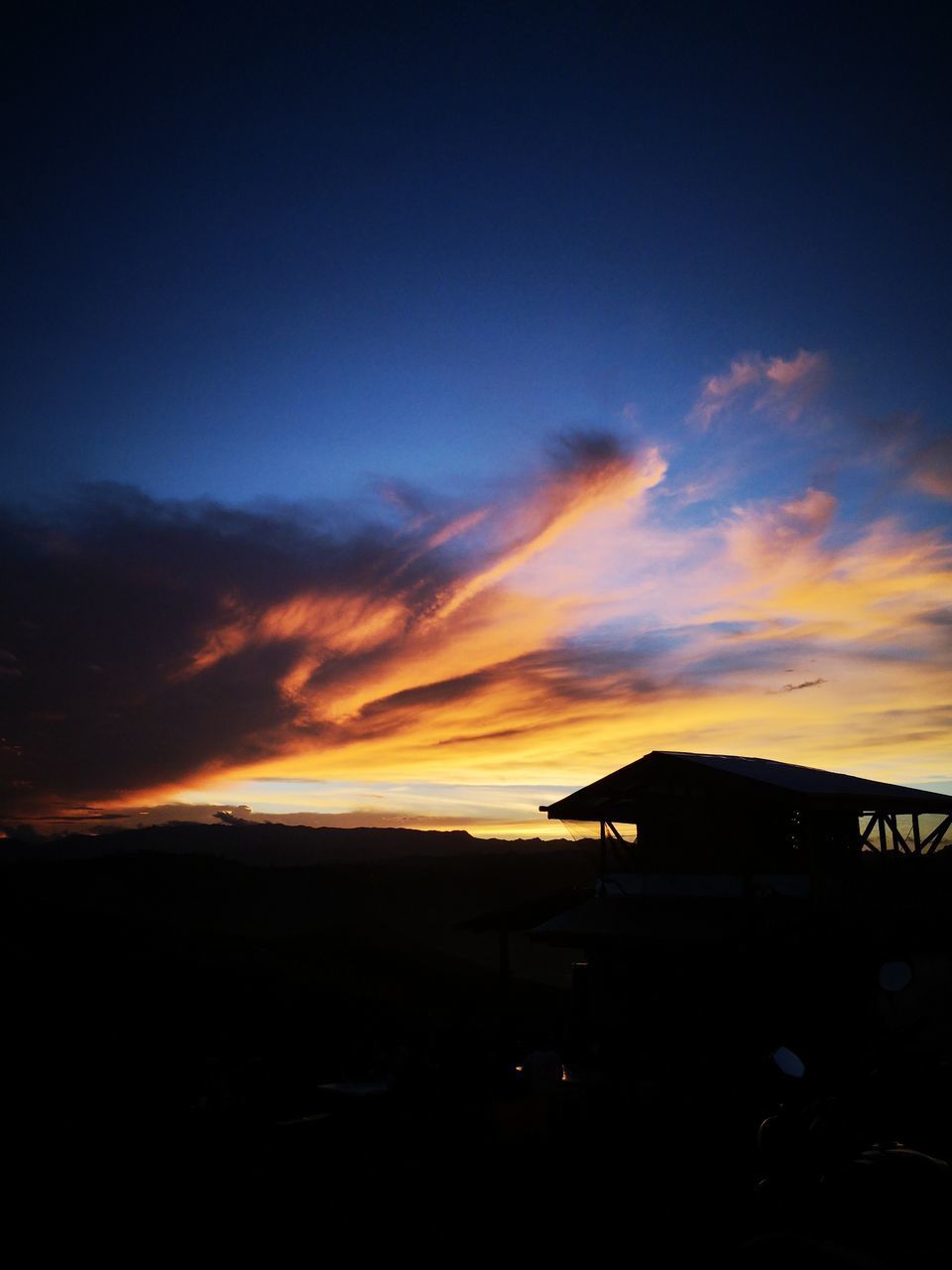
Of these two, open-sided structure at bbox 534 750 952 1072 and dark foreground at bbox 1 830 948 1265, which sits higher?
open-sided structure at bbox 534 750 952 1072

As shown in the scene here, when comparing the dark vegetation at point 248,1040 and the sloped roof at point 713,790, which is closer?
the dark vegetation at point 248,1040

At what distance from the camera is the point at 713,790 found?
70.4 feet

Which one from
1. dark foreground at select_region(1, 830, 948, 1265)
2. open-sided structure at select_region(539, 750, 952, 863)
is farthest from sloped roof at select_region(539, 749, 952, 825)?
dark foreground at select_region(1, 830, 948, 1265)

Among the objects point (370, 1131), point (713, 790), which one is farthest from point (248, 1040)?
point (713, 790)

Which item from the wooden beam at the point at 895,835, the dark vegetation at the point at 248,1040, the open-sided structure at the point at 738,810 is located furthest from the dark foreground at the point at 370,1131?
the wooden beam at the point at 895,835

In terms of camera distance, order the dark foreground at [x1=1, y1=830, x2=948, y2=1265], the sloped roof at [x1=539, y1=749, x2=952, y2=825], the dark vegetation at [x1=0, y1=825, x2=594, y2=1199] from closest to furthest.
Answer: the dark foreground at [x1=1, y1=830, x2=948, y2=1265], the dark vegetation at [x1=0, y1=825, x2=594, y2=1199], the sloped roof at [x1=539, y1=749, x2=952, y2=825]

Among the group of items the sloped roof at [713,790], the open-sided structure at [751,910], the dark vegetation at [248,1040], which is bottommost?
the dark vegetation at [248,1040]

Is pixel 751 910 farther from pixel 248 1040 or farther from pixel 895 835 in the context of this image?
pixel 248 1040

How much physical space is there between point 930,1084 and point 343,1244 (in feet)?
32.8

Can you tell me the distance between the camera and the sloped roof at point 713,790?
1936 centimetres

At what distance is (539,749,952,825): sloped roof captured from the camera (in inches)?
762

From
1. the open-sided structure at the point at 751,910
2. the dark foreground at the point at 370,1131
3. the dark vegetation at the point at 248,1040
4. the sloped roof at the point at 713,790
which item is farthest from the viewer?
the sloped roof at the point at 713,790

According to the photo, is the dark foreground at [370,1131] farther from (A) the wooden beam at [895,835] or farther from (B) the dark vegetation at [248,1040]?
(A) the wooden beam at [895,835]

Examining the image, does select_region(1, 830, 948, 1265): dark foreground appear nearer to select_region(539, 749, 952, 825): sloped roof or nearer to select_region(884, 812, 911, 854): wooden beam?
select_region(539, 749, 952, 825): sloped roof
